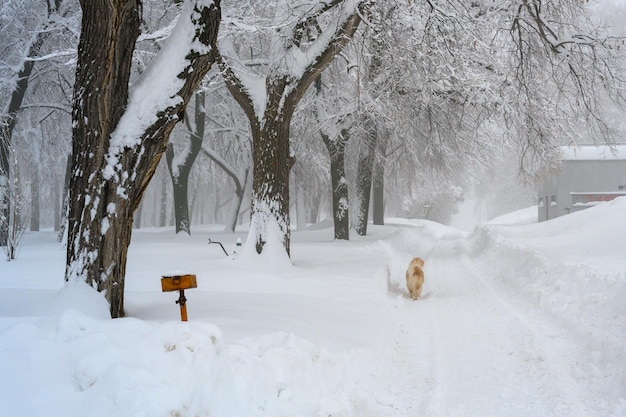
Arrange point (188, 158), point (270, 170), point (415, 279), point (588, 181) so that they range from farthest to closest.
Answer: point (588, 181) → point (188, 158) → point (270, 170) → point (415, 279)

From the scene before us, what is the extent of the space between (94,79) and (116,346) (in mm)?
2705

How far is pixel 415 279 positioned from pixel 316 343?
14.9 feet

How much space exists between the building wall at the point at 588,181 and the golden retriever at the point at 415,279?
21.2 metres

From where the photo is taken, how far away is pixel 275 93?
9969 millimetres

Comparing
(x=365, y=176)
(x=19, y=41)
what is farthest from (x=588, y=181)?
(x=19, y=41)

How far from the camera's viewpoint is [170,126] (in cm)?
537

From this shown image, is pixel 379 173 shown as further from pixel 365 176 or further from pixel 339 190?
pixel 339 190

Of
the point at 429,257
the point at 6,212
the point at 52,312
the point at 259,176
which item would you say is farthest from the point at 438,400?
the point at 6,212

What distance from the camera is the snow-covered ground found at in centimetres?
360

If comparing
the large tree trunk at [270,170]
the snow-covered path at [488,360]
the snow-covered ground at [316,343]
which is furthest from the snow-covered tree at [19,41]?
the snow-covered path at [488,360]

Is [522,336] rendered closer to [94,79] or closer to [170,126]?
[170,126]

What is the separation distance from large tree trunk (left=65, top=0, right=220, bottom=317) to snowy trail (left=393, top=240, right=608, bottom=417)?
3.15m

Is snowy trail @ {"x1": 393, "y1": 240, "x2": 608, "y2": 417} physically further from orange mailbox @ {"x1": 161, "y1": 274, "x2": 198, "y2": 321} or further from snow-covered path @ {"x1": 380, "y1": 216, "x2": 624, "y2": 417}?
orange mailbox @ {"x1": 161, "y1": 274, "x2": 198, "y2": 321}

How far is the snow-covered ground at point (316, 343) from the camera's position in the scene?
142 inches
